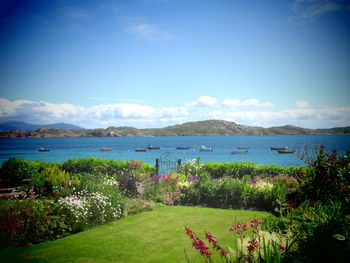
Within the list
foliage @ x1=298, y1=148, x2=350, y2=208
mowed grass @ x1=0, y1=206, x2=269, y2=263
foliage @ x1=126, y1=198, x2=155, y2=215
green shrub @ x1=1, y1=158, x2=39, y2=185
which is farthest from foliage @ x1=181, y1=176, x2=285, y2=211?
green shrub @ x1=1, y1=158, x2=39, y2=185

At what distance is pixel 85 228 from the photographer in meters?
7.61

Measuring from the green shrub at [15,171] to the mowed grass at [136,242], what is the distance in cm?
996

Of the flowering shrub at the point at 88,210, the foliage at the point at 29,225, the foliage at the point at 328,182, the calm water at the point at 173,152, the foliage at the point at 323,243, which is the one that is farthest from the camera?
the calm water at the point at 173,152

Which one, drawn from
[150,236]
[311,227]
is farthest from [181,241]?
Result: [311,227]

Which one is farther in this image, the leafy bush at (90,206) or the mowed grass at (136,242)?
the leafy bush at (90,206)

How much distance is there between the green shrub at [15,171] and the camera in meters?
14.8

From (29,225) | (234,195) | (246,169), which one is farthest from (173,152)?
(29,225)

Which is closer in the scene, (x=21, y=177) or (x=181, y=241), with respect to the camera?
(x=181, y=241)

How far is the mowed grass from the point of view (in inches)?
221

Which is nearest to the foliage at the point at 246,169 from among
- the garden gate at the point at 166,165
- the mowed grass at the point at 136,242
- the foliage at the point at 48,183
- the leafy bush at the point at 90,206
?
the garden gate at the point at 166,165

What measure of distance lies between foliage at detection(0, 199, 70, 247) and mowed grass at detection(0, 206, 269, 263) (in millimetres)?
349

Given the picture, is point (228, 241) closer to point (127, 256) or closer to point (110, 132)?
point (127, 256)

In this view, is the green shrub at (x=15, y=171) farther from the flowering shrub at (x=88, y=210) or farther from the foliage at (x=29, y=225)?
the foliage at (x=29, y=225)

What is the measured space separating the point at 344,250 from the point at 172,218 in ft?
20.3
